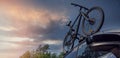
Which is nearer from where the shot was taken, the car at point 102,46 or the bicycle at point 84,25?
the car at point 102,46

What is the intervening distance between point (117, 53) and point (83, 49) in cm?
102

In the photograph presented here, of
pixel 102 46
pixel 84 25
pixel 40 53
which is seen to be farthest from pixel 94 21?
pixel 40 53

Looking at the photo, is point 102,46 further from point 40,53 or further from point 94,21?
point 40,53

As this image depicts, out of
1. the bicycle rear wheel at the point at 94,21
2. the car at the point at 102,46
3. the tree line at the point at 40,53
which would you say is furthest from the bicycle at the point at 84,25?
the tree line at the point at 40,53

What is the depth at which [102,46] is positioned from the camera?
4.60 meters

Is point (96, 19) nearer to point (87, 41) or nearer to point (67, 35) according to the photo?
point (67, 35)

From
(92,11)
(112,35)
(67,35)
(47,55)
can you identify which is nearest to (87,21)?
(92,11)

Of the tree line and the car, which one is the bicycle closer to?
the car

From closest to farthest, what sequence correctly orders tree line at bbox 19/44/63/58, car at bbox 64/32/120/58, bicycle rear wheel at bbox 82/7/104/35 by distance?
car at bbox 64/32/120/58 < bicycle rear wheel at bbox 82/7/104/35 < tree line at bbox 19/44/63/58

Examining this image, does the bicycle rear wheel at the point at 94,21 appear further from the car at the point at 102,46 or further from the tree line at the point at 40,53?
the tree line at the point at 40,53

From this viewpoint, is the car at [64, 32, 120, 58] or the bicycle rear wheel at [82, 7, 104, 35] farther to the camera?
the bicycle rear wheel at [82, 7, 104, 35]

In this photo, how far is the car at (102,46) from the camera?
4.36 metres

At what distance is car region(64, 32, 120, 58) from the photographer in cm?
436

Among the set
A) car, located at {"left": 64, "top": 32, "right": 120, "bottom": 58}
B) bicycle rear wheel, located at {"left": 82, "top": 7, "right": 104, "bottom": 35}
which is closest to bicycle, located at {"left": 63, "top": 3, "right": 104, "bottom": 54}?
bicycle rear wheel, located at {"left": 82, "top": 7, "right": 104, "bottom": 35}
